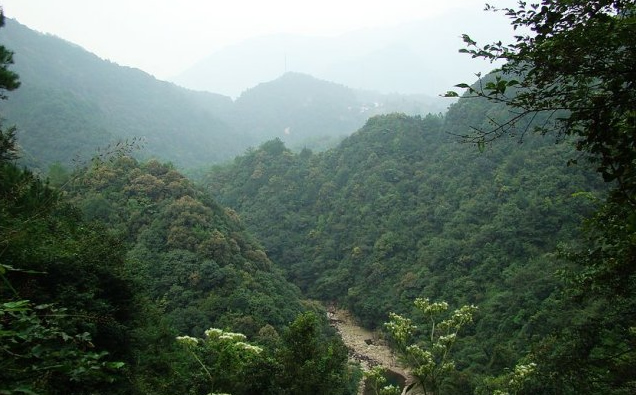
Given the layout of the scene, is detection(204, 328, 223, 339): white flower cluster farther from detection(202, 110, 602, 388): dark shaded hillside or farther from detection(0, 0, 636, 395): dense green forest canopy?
detection(202, 110, 602, 388): dark shaded hillside

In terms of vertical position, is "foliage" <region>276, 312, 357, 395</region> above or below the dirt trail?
above

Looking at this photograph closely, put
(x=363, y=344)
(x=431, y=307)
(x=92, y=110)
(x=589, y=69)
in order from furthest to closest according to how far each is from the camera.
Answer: (x=92, y=110)
(x=363, y=344)
(x=431, y=307)
(x=589, y=69)

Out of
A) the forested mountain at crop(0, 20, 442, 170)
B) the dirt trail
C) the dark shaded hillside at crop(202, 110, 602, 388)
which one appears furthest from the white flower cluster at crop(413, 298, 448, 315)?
the forested mountain at crop(0, 20, 442, 170)

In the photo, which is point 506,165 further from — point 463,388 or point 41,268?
point 41,268

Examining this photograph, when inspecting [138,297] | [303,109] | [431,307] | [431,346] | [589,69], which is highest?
[303,109]

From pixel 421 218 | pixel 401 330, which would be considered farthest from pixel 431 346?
pixel 421 218

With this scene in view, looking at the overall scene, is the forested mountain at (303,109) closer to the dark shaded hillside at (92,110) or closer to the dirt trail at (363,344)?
A: the dark shaded hillside at (92,110)

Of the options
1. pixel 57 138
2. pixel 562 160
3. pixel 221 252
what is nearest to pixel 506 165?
pixel 562 160

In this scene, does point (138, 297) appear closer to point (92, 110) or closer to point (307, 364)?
point (307, 364)
